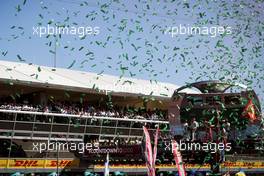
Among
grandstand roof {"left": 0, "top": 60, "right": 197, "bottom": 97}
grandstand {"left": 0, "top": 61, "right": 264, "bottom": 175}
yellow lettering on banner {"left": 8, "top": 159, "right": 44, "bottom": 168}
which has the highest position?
grandstand roof {"left": 0, "top": 60, "right": 197, "bottom": 97}

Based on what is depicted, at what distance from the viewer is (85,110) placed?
29062 mm

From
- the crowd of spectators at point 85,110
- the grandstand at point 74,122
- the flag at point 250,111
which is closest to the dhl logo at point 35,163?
the grandstand at point 74,122

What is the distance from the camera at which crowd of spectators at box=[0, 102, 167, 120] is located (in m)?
25.8

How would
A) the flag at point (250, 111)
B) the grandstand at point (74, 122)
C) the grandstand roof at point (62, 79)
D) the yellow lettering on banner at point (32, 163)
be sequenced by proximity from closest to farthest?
the yellow lettering on banner at point (32, 163)
the grandstand at point (74, 122)
the flag at point (250, 111)
the grandstand roof at point (62, 79)

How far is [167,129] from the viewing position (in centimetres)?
3241

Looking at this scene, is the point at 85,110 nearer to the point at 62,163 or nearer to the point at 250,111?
the point at 62,163

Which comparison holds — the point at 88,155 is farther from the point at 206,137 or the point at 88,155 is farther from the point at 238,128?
the point at 238,128

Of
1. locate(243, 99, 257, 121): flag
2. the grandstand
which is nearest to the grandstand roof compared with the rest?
the grandstand

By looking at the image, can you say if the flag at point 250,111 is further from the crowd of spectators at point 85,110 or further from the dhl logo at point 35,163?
the dhl logo at point 35,163

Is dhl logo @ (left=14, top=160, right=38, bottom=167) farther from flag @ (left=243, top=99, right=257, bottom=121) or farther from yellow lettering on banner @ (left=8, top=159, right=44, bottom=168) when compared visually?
flag @ (left=243, top=99, right=257, bottom=121)

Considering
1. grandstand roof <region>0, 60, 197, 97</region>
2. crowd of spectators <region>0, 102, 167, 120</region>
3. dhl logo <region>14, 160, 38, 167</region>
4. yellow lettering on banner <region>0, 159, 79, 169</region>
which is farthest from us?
grandstand roof <region>0, 60, 197, 97</region>

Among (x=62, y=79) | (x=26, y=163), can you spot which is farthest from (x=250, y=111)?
(x=62, y=79)

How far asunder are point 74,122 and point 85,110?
1.77 m

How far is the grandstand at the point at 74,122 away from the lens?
22.1 meters
